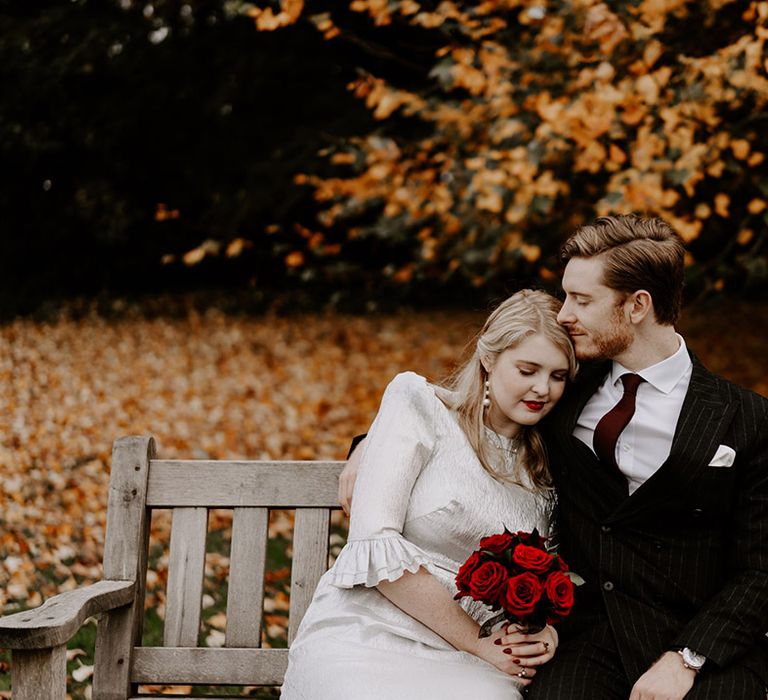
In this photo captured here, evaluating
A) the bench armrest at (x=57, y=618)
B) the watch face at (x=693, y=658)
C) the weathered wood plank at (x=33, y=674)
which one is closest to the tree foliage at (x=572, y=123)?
the watch face at (x=693, y=658)

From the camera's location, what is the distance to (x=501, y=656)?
9.21ft

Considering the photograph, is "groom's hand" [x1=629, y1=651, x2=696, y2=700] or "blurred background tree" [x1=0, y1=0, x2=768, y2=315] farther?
"blurred background tree" [x1=0, y1=0, x2=768, y2=315]

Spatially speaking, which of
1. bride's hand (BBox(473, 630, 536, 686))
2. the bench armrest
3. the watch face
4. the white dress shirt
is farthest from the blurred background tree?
the bench armrest

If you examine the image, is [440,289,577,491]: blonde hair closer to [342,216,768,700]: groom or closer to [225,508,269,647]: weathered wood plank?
[342,216,768,700]: groom

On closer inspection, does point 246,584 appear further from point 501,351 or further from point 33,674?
point 501,351

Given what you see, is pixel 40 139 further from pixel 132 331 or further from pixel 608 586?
pixel 608 586

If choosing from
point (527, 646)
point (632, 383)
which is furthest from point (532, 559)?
point (632, 383)

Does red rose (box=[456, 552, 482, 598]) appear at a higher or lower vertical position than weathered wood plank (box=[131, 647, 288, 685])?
higher

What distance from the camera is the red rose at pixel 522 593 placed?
2.50 metres

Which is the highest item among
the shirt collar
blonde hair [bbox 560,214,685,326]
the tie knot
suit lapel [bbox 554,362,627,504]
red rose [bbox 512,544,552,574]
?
blonde hair [bbox 560,214,685,326]

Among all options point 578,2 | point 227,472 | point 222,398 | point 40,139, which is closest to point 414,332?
point 222,398

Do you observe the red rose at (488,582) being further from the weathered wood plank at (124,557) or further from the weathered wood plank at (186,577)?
the weathered wood plank at (124,557)

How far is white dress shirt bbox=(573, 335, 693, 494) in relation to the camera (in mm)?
2912

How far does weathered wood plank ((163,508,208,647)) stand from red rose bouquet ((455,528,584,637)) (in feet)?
3.31
